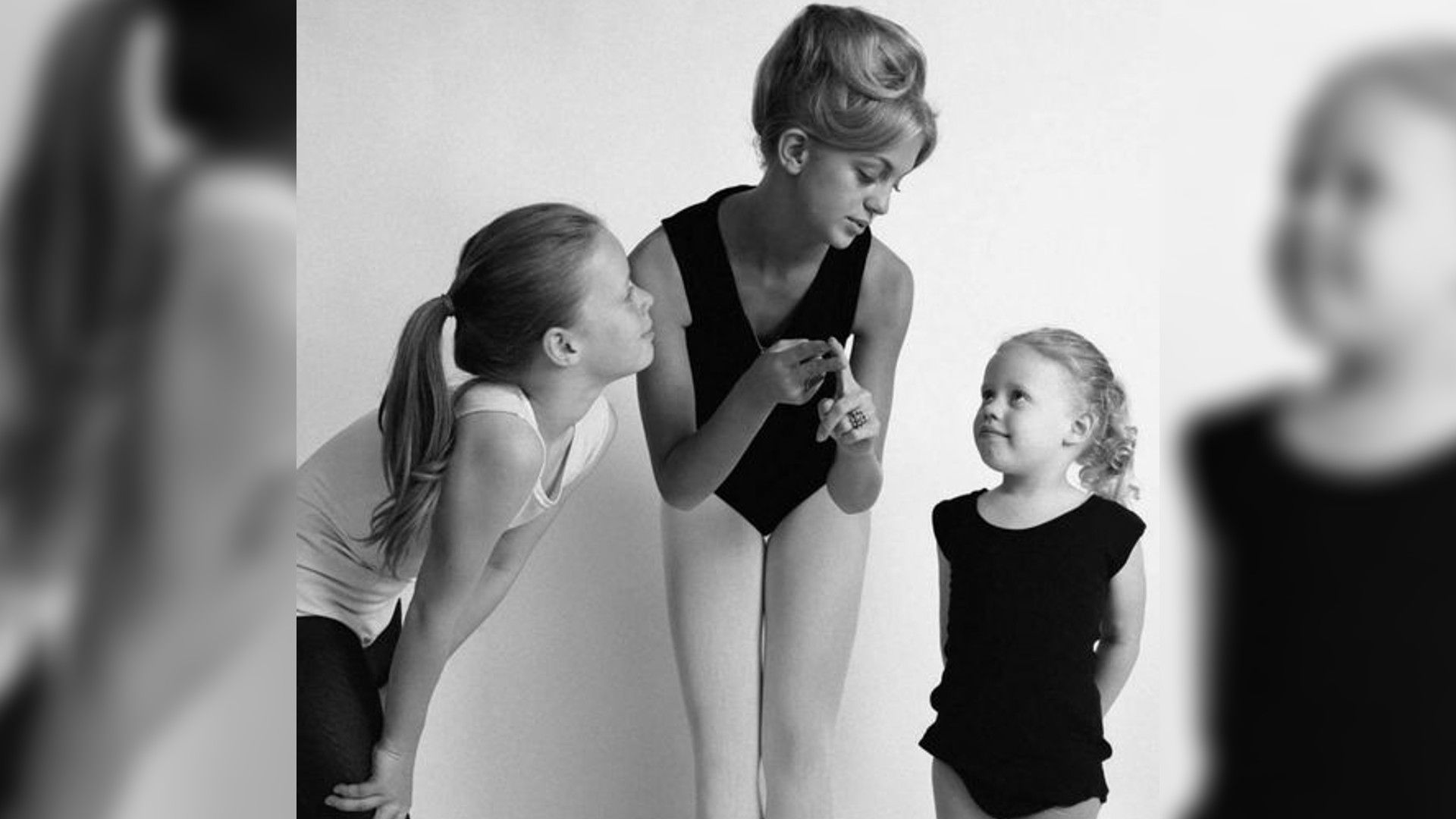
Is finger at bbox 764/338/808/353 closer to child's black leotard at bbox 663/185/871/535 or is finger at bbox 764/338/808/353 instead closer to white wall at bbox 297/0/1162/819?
child's black leotard at bbox 663/185/871/535

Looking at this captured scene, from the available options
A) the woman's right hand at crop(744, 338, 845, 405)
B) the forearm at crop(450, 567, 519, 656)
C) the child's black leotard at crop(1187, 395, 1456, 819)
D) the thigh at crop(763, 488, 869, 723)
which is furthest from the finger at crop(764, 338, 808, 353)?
the child's black leotard at crop(1187, 395, 1456, 819)

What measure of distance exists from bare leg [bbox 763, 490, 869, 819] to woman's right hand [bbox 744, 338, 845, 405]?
0.19 meters

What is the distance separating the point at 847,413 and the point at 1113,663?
357 millimetres

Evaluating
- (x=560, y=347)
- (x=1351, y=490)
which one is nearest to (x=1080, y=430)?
(x=560, y=347)

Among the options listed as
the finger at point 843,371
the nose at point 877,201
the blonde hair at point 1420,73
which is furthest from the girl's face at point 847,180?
the blonde hair at point 1420,73

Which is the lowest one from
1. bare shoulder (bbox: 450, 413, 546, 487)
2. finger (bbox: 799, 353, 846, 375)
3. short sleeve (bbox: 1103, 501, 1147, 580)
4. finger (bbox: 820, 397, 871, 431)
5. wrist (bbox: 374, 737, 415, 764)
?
wrist (bbox: 374, 737, 415, 764)

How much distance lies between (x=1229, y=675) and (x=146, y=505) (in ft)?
1.74

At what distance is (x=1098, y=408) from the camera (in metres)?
1.43

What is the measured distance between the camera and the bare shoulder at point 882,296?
1.46m

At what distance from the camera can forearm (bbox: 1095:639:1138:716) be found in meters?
1.42

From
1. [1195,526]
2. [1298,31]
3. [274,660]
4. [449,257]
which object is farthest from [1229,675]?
[449,257]

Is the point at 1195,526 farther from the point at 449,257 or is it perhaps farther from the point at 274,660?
the point at 449,257

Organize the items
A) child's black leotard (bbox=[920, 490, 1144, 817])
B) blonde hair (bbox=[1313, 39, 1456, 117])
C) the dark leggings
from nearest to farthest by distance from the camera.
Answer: blonde hair (bbox=[1313, 39, 1456, 117]) → the dark leggings → child's black leotard (bbox=[920, 490, 1144, 817])

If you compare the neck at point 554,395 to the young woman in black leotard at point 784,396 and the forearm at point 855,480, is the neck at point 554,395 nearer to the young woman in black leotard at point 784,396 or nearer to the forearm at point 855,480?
the young woman in black leotard at point 784,396
